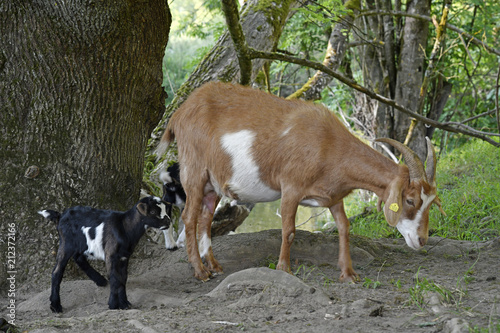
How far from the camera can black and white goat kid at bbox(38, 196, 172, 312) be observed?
4.17 meters

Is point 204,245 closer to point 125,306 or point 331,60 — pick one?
point 125,306

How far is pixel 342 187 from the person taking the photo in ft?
15.4

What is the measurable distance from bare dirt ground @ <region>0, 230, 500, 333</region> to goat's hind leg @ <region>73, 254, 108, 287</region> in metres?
0.08

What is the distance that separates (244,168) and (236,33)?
4.57 ft

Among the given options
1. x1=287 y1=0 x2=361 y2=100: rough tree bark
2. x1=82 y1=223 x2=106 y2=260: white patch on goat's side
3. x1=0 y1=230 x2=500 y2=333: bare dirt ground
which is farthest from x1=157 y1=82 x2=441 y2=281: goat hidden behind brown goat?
x1=287 y1=0 x2=361 y2=100: rough tree bark

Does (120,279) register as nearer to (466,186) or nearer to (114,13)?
(114,13)

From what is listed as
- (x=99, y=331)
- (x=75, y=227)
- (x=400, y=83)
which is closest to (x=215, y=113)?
(x=75, y=227)

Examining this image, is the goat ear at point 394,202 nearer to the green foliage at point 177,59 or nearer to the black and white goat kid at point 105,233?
the black and white goat kid at point 105,233

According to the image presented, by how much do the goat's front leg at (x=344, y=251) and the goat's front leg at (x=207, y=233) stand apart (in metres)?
1.21

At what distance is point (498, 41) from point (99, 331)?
11865mm

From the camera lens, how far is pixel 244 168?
491 centimetres

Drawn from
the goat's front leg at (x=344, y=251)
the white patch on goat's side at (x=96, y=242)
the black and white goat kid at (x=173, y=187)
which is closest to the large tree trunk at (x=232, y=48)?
the black and white goat kid at (x=173, y=187)

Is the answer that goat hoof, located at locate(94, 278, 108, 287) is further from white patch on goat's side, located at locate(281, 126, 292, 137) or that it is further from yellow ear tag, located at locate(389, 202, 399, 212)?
yellow ear tag, located at locate(389, 202, 399, 212)

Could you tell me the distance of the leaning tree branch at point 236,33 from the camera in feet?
16.2
